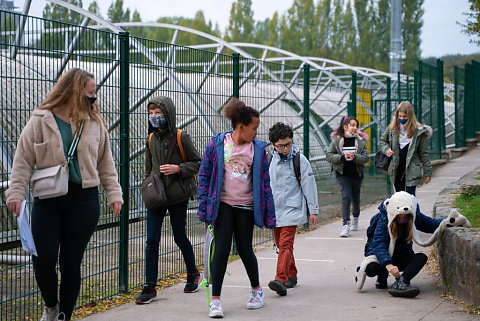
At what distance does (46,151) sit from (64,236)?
Result: 0.59 metres

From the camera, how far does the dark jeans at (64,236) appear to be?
4820mm

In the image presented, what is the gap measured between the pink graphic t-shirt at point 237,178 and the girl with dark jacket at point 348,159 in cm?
432

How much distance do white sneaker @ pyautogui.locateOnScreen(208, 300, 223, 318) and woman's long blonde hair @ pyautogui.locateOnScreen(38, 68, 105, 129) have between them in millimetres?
1806

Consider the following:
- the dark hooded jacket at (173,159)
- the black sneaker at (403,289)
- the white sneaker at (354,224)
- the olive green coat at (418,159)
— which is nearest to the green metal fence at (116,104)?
the dark hooded jacket at (173,159)

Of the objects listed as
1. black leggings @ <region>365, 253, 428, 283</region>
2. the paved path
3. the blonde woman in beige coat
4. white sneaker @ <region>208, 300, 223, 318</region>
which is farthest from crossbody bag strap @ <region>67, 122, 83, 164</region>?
black leggings @ <region>365, 253, 428, 283</region>

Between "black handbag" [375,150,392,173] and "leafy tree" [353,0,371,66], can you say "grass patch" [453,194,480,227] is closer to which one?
"black handbag" [375,150,392,173]

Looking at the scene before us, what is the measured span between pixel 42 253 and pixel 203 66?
384cm

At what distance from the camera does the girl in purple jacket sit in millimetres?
5809

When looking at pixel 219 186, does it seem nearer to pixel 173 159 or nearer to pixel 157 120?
pixel 173 159

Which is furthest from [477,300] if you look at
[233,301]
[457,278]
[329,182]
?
[329,182]

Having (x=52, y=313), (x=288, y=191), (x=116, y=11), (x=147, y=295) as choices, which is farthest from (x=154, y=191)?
(x=116, y=11)

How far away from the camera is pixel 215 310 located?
5711 mm

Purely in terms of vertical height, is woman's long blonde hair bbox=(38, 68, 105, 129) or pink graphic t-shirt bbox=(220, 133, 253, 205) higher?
woman's long blonde hair bbox=(38, 68, 105, 129)

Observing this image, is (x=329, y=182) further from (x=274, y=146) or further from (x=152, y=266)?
(x=152, y=266)
